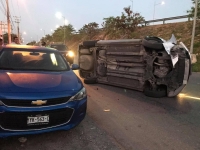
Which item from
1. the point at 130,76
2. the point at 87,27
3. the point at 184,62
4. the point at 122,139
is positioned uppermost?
the point at 87,27

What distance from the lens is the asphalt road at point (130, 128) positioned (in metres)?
2.89

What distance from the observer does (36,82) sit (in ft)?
9.87

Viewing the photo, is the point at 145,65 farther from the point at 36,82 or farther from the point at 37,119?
the point at 37,119

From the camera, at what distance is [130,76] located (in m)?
6.20

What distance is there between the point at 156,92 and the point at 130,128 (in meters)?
2.36

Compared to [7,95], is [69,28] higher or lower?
higher

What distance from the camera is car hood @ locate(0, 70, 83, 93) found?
9.10 feet

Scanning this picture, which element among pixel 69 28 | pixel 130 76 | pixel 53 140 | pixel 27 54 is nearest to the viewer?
pixel 53 140

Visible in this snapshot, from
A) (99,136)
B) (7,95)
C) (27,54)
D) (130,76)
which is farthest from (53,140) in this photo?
(130,76)

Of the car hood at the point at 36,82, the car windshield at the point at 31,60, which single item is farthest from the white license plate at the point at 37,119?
the car windshield at the point at 31,60

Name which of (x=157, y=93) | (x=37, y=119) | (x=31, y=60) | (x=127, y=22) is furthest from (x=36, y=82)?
(x=127, y=22)

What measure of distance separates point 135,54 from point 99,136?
11.4 feet

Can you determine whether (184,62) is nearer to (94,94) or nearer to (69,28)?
(94,94)

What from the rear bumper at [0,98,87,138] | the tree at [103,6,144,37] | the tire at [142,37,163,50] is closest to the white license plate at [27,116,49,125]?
the rear bumper at [0,98,87,138]
